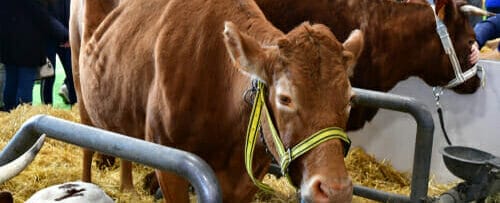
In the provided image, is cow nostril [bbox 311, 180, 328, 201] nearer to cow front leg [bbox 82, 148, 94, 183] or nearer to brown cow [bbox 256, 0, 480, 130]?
brown cow [bbox 256, 0, 480, 130]

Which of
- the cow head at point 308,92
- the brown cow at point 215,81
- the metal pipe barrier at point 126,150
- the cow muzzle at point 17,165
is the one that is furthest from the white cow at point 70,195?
the cow head at point 308,92

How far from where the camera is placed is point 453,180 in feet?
14.4

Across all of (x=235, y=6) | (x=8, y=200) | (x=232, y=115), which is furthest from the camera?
(x=235, y=6)

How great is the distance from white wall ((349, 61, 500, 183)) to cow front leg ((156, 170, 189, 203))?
1.97 m

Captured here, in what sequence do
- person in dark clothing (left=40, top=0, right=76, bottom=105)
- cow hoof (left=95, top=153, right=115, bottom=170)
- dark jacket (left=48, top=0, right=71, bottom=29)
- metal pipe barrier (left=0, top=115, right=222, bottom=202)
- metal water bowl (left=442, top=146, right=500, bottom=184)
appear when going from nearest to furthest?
1. metal pipe barrier (left=0, top=115, right=222, bottom=202)
2. metal water bowl (left=442, top=146, right=500, bottom=184)
3. cow hoof (left=95, top=153, right=115, bottom=170)
4. dark jacket (left=48, top=0, right=71, bottom=29)
5. person in dark clothing (left=40, top=0, right=76, bottom=105)

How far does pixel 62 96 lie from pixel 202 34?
231 inches

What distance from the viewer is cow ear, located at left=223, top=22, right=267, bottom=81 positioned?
1988mm

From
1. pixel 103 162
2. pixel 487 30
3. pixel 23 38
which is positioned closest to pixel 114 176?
pixel 103 162

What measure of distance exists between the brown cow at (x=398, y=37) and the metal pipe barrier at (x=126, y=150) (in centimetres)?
229

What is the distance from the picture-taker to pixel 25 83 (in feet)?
20.8

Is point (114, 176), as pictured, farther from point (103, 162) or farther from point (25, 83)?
point (25, 83)

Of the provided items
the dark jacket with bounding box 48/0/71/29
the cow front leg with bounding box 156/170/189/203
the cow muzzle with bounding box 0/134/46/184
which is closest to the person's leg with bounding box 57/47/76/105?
the dark jacket with bounding box 48/0/71/29

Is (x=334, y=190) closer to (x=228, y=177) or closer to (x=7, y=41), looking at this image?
(x=228, y=177)

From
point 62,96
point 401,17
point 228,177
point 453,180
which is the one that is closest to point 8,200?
point 228,177
